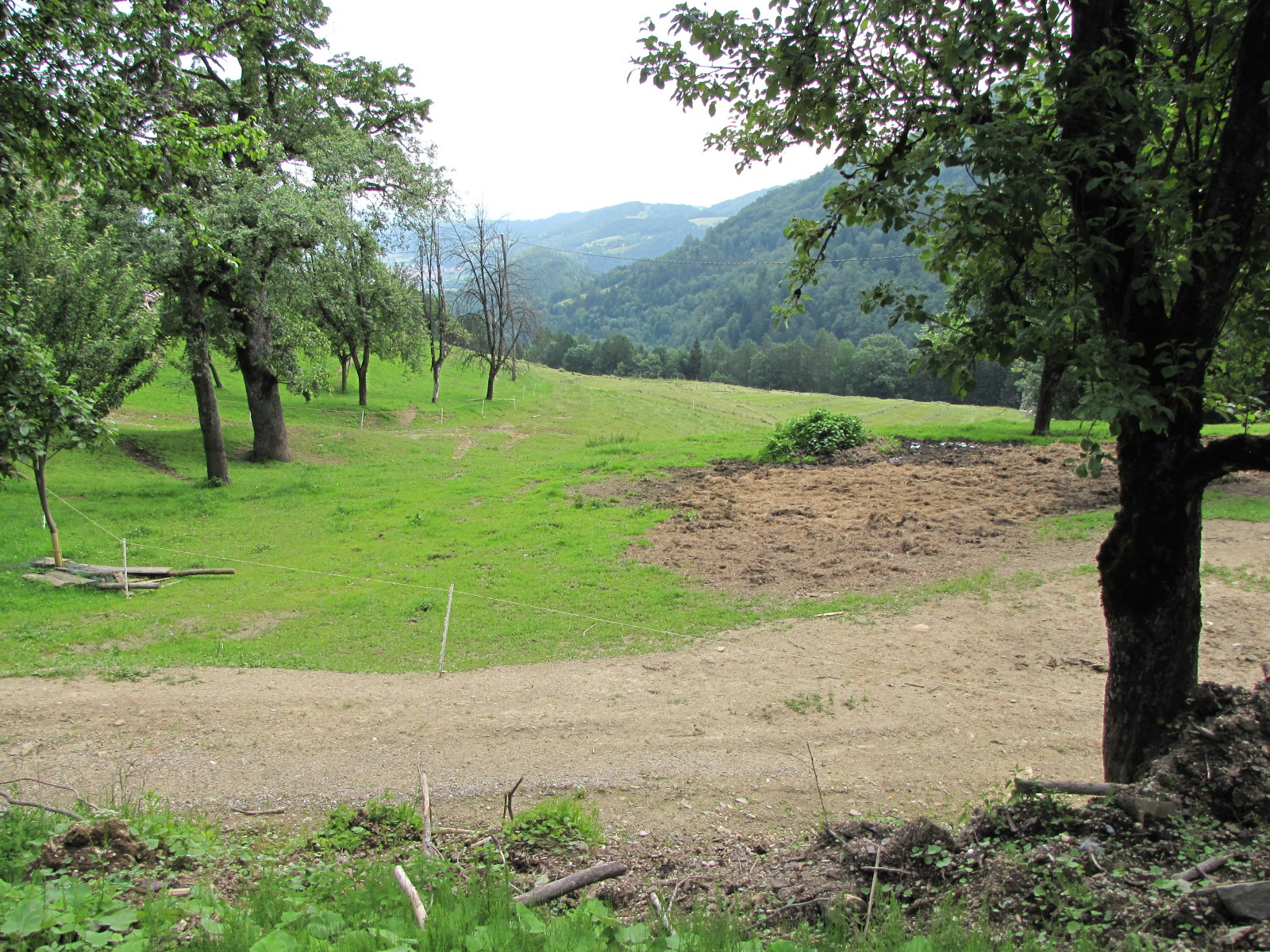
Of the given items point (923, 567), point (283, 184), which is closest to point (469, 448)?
point (283, 184)

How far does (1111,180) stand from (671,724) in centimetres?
630

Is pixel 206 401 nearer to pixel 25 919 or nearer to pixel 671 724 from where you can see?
pixel 671 724

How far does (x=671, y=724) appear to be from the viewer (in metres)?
8.14

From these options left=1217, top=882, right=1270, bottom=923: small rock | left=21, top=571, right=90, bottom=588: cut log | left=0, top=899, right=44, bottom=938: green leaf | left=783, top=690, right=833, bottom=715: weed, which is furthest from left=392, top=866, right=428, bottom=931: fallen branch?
left=21, top=571, right=90, bottom=588: cut log

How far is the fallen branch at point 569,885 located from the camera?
13.8ft

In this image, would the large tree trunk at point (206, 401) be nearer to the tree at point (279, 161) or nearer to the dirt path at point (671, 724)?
the tree at point (279, 161)

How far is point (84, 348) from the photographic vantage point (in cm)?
1527

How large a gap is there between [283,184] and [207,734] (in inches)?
675

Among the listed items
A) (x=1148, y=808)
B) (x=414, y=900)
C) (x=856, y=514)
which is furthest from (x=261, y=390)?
(x=1148, y=808)

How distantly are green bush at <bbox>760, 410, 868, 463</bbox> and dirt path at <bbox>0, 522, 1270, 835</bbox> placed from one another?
39.4ft

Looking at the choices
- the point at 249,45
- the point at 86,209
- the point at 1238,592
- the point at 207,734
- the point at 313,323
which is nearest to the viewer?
the point at 207,734

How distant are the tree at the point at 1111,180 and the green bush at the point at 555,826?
13.0 ft

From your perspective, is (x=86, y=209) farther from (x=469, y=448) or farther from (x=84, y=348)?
(x=469, y=448)

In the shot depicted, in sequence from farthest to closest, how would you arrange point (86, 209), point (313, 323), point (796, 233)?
point (313, 323) → point (86, 209) → point (796, 233)
